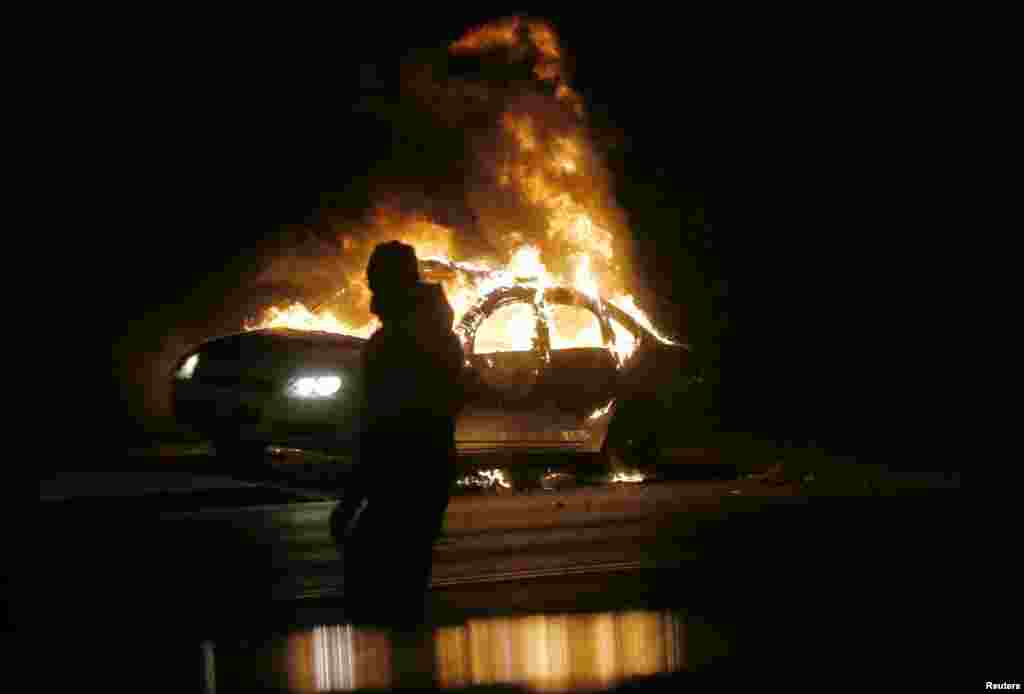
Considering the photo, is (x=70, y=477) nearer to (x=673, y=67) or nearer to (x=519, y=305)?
(x=519, y=305)

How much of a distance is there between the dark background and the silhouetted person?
566 inches

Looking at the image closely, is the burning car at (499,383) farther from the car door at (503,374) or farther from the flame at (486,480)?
the flame at (486,480)

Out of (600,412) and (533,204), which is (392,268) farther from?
(533,204)

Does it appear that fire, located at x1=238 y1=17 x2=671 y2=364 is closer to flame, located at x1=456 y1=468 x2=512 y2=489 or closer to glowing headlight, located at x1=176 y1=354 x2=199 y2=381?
glowing headlight, located at x1=176 y1=354 x2=199 y2=381

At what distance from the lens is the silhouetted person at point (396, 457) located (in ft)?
23.1

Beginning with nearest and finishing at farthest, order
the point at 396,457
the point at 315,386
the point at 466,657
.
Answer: the point at 396,457, the point at 466,657, the point at 315,386

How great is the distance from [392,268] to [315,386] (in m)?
8.99

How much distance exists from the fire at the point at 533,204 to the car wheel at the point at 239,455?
2.66m

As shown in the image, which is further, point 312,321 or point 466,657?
point 312,321

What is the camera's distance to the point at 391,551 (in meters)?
7.07

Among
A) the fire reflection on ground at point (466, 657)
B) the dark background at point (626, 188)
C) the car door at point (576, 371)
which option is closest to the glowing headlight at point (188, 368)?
the car door at point (576, 371)

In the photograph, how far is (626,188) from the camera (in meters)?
29.0

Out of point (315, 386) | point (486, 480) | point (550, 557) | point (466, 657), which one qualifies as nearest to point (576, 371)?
point (486, 480)

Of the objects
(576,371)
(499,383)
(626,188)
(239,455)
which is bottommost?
(239,455)
